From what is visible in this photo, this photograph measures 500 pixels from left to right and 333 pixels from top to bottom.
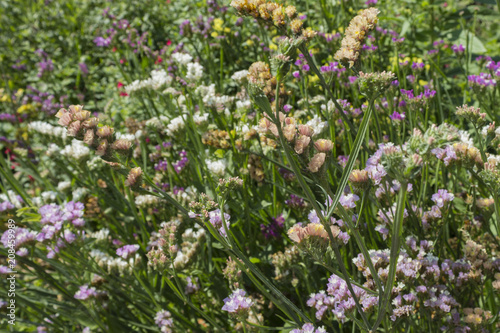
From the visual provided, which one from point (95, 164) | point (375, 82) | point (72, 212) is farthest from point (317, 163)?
point (95, 164)

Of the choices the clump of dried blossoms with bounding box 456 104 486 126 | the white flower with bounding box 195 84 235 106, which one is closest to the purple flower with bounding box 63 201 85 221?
the white flower with bounding box 195 84 235 106

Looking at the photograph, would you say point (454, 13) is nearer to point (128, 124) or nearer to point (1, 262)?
point (128, 124)

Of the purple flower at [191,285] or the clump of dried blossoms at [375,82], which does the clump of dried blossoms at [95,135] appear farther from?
the purple flower at [191,285]

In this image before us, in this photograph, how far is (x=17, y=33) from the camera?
5.70m

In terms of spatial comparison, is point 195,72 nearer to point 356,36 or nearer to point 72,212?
point 72,212

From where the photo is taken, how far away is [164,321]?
5.66 ft

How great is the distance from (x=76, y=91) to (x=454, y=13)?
139 inches

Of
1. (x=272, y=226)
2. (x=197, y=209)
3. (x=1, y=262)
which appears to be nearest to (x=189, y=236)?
(x=272, y=226)

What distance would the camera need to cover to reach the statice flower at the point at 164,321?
1.72 meters

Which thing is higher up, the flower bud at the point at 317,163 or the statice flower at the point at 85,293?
the statice flower at the point at 85,293

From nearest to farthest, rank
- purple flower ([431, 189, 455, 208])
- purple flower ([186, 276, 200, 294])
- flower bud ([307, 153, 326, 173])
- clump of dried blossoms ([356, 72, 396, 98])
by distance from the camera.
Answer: flower bud ([307, 153, 326, 173]), clump of dried blossoms ([356, 72, 396, 98]), purple flower ([431, 189, 455, 208]), purple flower ([186, 276, 200, 294])

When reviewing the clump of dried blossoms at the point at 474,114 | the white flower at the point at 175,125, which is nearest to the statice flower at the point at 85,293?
the white flower at the point at 175,125

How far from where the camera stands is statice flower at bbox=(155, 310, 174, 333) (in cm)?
172

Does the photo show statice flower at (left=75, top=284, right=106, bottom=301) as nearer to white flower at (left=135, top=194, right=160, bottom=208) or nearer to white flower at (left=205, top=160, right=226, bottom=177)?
white flower at (left=135, top=194, right=160, bottom=208)
